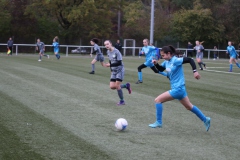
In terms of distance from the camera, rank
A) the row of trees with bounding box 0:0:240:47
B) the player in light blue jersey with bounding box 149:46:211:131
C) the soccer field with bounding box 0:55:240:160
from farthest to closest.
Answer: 1. the row of trees with bounding box 0:0:240:47
2. the player in light blue jersey with bounding box 149:46:211:131
3. the soccer field with bounding box 0:55:240:160

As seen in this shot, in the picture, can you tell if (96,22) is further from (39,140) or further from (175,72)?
(39,140)

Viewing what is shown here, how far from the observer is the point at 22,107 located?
40.2 ft

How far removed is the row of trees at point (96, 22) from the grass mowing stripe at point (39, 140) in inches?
1905

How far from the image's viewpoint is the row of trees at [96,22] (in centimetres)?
5916

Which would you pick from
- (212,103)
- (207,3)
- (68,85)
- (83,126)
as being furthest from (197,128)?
(207,3)

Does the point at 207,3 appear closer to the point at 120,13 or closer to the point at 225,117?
the point at 120,13

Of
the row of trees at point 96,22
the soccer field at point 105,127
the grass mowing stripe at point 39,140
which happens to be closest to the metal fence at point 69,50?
the row of trees at point 96,22

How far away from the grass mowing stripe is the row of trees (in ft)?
159

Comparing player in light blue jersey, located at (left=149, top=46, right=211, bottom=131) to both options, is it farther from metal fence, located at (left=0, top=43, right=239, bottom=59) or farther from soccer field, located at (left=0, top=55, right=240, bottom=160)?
metal fence, located at (left=0, top=43, right=239, bottom=59)

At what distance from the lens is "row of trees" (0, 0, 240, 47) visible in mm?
59156

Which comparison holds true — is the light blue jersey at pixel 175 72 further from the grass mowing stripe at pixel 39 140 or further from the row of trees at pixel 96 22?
the row of trees at pixel 96 22

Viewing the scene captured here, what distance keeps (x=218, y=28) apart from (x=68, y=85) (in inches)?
1845

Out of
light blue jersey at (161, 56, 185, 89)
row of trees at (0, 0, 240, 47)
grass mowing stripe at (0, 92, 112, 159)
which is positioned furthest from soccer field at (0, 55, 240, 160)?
row of trees at (0, 0, 240, 47)

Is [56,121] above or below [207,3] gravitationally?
below
